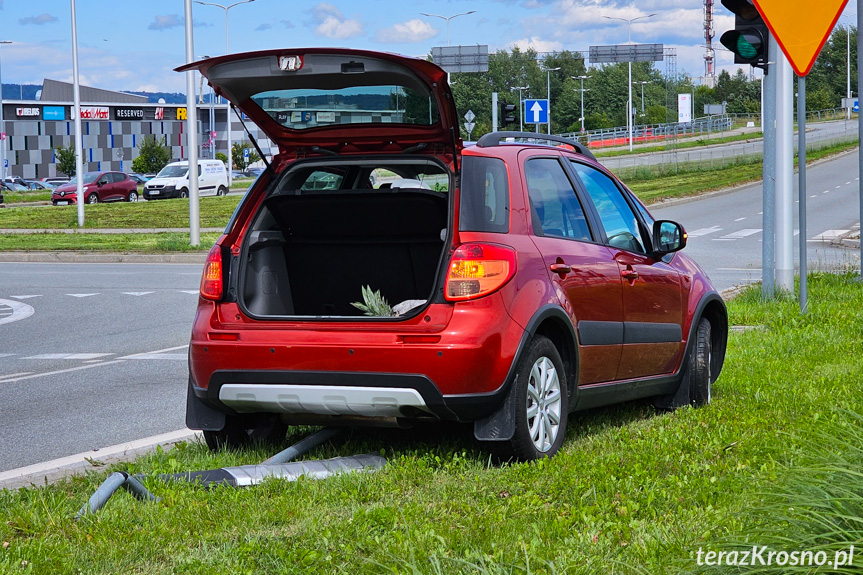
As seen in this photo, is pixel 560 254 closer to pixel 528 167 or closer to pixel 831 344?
pixel 528 167

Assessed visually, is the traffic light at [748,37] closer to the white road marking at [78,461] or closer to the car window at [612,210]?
the car window at [612,210]

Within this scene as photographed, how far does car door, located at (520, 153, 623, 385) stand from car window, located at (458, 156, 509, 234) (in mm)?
199

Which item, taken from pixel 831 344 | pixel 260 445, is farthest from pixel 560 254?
pixel 831 344

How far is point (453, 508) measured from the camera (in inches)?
183

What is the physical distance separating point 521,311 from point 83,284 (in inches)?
577

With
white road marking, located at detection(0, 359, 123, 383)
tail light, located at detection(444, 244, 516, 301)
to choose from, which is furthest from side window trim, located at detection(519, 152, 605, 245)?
white road marking, located at detection(0, 359, 123, 383)

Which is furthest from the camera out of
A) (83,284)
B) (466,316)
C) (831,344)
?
(83,284)

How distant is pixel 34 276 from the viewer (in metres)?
20.7

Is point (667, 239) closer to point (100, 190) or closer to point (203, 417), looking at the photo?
point (203, 417)

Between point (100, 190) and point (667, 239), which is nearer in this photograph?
point (667, 239)

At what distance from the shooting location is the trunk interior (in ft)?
20.5

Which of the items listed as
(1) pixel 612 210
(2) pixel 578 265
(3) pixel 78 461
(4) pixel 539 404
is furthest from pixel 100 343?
(4) pixel 539 404

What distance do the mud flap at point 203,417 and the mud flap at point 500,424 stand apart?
4.55 ft

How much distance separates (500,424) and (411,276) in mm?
1419
